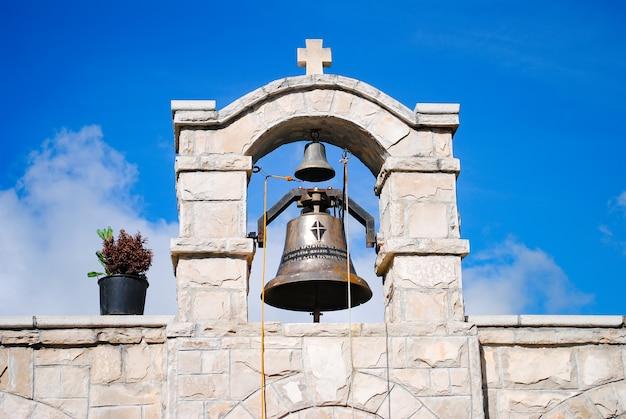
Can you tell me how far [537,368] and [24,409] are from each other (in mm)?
3441

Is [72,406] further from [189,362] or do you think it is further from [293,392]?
[293,392]

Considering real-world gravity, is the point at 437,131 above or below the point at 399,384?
above

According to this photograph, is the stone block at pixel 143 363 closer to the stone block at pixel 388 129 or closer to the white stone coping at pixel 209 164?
the white stone coping at pixel 209 164

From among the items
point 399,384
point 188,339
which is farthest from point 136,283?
point 399,384

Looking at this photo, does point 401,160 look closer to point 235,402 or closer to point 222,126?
point 222,126

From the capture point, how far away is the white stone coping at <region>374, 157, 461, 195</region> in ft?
27.7

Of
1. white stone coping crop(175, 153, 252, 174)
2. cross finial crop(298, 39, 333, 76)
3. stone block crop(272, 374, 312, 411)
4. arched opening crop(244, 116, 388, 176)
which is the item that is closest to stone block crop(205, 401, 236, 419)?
stone block crop(272, 374, 312, 411)

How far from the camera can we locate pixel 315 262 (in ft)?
27.7

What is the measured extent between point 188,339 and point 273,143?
67.8 inches

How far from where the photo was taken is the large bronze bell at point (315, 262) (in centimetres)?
843

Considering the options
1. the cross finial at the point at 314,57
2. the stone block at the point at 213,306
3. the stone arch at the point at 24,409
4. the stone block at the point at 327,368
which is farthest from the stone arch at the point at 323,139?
the stone arch at the point at 24,409

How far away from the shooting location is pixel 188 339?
7809 mm

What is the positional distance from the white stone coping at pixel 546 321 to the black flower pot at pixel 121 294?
2291 mm

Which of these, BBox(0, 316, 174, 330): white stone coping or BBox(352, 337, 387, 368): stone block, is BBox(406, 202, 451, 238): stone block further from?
BBox(0, 316, 174, 330): white stone coping
